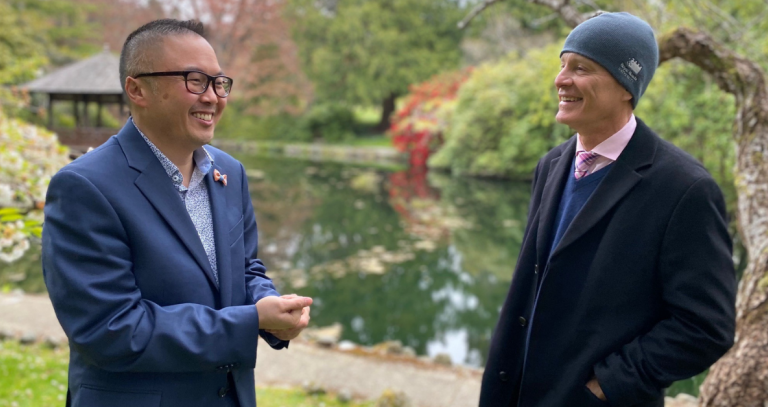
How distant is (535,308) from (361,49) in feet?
80.8

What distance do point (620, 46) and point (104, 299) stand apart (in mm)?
1380

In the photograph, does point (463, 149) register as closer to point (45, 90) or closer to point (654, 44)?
point (45, 90)

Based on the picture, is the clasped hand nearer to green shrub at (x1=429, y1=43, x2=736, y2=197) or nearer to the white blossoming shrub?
the white blossoming shrub

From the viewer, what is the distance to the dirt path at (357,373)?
4449 millimetres

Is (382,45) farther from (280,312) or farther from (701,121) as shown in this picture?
(280,312)

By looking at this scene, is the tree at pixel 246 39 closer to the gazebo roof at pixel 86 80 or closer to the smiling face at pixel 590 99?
the gazebo roof at pixel 86 80

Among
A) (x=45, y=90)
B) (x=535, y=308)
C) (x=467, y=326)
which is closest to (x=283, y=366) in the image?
(x=467, y=326)

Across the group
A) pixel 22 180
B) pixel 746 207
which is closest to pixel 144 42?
pixel 22 180

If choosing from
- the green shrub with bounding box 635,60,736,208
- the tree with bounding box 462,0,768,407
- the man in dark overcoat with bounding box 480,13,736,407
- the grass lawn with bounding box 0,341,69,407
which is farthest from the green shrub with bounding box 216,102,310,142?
the man in dark overcoat with bounding box 480,13,736,407

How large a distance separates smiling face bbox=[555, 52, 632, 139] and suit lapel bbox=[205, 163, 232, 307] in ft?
3.16

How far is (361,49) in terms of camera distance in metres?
25.2

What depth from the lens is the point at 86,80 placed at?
11172mm

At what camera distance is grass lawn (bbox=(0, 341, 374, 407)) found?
142 inches

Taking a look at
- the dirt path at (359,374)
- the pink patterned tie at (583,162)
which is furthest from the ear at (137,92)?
the dirt path at (359,374)
